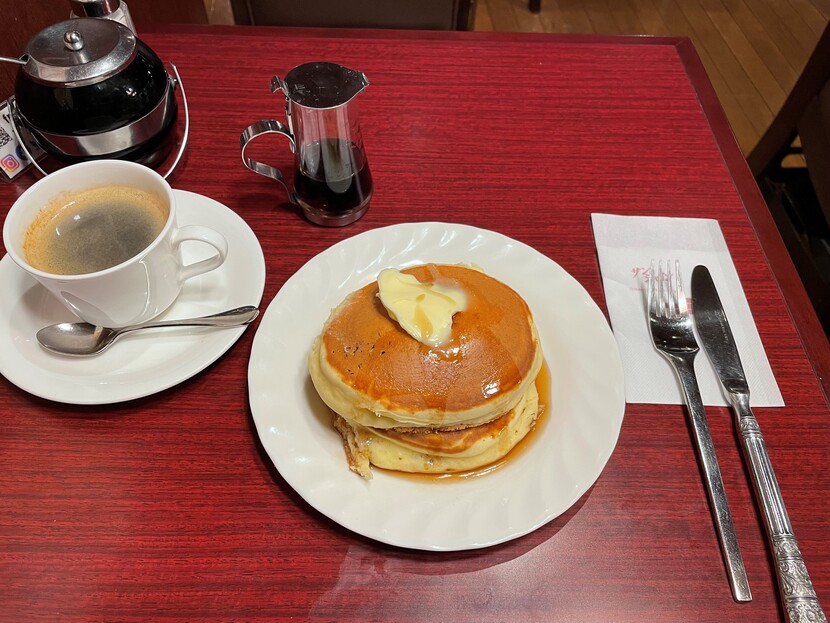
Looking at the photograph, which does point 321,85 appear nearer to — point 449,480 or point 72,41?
point 72,41

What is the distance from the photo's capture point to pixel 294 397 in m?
0.81

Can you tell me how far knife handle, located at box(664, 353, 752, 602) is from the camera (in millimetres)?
708

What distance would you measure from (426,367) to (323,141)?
48 cm

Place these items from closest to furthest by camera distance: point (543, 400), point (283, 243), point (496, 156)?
1. point (543, 400)
2. point (283, 243)
3. point (496, 156)

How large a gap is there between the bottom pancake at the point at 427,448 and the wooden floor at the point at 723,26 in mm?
2679

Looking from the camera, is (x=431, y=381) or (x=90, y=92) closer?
(x=431, y=381)

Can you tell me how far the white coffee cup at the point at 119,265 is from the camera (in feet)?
2.51

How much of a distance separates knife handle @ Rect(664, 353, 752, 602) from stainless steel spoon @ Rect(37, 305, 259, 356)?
656 millimetres

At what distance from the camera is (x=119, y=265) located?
76 centimetres

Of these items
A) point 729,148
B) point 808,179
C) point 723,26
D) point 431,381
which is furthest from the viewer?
point 723,26

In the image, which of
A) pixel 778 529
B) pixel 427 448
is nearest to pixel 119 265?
pixel 427 448

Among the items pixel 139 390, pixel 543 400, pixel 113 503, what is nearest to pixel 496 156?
pixel 543 400

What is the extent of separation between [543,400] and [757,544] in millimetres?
321

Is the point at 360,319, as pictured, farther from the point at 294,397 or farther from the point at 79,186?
the point at 79,186
